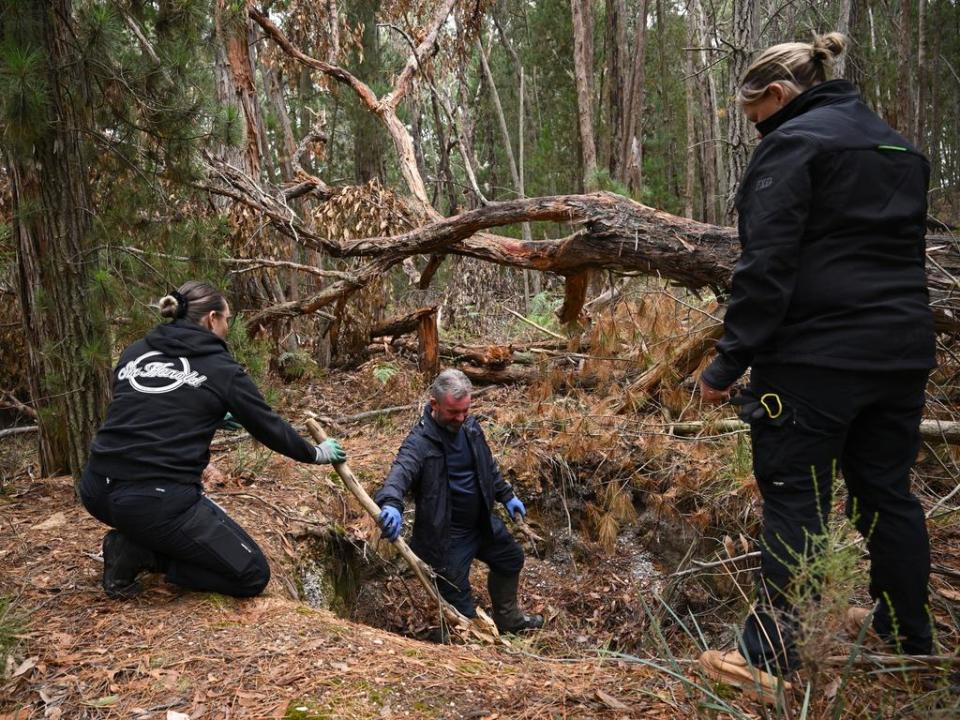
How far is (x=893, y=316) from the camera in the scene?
7.61ft

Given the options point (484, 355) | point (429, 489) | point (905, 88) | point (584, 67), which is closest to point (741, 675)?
point (429, 489)

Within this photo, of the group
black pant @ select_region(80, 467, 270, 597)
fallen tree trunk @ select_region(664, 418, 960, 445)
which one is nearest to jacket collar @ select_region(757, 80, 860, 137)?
fallen tree trunk @ select_region(664, 418, 960, 445)

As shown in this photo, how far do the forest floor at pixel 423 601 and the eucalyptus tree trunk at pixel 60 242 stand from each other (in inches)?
28.8

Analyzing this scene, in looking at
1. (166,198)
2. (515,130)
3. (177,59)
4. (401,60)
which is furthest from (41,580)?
(515,130)

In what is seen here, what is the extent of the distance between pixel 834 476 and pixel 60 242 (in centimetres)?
419

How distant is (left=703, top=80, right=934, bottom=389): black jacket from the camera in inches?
90.7

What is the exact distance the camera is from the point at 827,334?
2.33 metres

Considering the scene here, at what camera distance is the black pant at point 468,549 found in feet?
15.2

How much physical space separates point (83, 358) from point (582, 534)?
3775 millimetres

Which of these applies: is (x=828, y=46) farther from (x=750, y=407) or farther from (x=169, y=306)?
(x=169, y=306)

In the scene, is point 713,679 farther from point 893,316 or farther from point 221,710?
point 221,710

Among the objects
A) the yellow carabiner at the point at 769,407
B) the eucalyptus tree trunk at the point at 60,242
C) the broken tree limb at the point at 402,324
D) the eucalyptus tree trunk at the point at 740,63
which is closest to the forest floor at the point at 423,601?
the broken tree limb at the point at 402,324

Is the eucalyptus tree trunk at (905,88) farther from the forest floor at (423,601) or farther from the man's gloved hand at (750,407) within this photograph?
the man's gloved hand at (750,407)

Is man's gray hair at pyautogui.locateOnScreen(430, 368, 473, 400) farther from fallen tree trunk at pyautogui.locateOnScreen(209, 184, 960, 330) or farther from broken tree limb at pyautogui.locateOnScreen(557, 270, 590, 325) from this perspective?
broken tree limb at pyautogui.locateOnScreen(557, 270, 590, 325)
